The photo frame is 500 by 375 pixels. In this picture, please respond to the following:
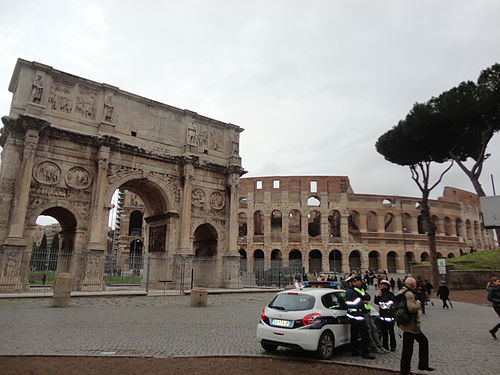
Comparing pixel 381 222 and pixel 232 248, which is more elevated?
pixel 381 222

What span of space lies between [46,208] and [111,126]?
18.2 ft

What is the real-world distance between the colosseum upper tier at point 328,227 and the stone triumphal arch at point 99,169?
21.8 meters

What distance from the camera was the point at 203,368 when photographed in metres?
5.39

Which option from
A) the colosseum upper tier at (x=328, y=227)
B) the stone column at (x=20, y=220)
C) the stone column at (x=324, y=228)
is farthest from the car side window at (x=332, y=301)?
the stone column at (x=324, y=228)

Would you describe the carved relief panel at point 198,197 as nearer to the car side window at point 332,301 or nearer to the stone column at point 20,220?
the stone column at point 20,220

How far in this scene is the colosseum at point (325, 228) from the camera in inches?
1826

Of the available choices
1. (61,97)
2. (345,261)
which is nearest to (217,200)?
(61,97)

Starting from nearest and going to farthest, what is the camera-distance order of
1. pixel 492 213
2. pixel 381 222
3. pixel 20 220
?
pixel 492 213 < pixel 20 220 < pixel 381 222

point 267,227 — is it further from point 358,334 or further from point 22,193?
point 358,334

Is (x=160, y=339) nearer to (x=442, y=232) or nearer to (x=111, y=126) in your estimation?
(x=111, y=126)

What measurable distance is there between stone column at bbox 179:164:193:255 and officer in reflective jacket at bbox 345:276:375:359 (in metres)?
15.9

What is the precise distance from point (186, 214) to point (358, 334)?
16.8 metres

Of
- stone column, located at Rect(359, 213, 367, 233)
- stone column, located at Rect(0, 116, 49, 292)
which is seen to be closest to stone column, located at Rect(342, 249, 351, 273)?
stone column, located at Rect(359, 213, 367, 233)

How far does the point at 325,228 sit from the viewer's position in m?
46.5
